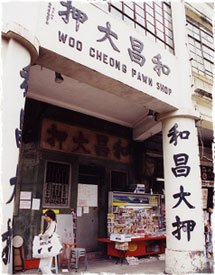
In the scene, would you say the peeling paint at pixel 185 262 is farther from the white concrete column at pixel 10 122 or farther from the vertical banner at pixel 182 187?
the white concrete column at pixel 10 122

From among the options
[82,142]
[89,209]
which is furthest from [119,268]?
[82,142]

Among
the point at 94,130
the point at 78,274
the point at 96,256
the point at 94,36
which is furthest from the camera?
the point at 94,130

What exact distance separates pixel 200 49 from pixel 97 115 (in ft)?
17.9

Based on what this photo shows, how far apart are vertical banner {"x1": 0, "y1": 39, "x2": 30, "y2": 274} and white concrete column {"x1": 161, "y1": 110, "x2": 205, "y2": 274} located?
15.8 ft

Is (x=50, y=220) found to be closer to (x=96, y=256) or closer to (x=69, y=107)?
(x=96, y=256)

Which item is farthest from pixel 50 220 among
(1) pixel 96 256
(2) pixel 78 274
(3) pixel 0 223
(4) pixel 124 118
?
(4) pixel 124 118

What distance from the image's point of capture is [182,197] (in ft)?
26.9

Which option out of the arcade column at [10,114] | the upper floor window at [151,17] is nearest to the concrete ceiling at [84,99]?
the upper floor window at [151,17]

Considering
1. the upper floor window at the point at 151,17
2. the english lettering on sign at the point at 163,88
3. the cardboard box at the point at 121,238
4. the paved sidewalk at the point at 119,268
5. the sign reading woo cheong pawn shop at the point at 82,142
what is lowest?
the paved sidewalk at the point at 119,268

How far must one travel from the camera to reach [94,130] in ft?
35.1

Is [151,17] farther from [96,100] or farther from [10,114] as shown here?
[10,114]

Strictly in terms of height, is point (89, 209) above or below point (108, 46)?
below

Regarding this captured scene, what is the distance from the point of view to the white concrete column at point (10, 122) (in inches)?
178

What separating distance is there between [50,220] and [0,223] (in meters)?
2.73
